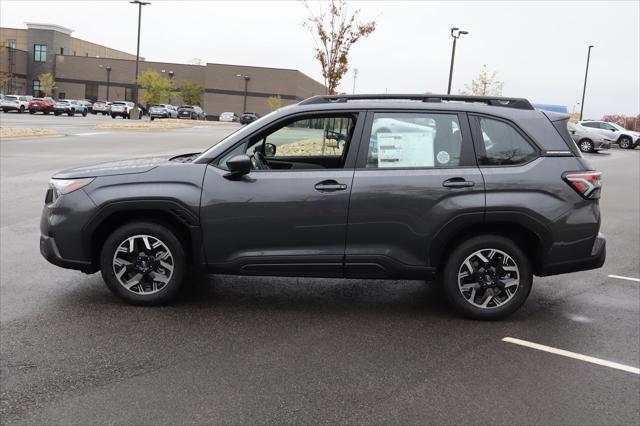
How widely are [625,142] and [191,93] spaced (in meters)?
65.8

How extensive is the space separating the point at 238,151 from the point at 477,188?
2.05 meters

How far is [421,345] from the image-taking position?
4.84 metres

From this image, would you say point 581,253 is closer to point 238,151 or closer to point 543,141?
point 543,141

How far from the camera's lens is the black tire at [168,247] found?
5344mm

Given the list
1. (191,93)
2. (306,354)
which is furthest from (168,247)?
(191,93)

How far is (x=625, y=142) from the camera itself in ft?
138

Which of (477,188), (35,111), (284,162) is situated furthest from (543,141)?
(35,111)

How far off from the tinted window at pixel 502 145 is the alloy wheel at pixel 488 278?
778mm

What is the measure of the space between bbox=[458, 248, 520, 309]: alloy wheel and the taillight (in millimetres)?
802

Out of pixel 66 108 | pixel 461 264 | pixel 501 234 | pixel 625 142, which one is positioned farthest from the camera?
pixel 66 108

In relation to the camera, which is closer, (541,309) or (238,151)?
(238,151)

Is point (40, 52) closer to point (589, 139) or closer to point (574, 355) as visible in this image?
point (589, 139)

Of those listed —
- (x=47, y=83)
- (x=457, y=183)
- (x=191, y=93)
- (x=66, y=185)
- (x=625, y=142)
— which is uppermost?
(x=191, y=93)

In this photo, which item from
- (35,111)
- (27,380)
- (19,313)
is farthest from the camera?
(35,111)
